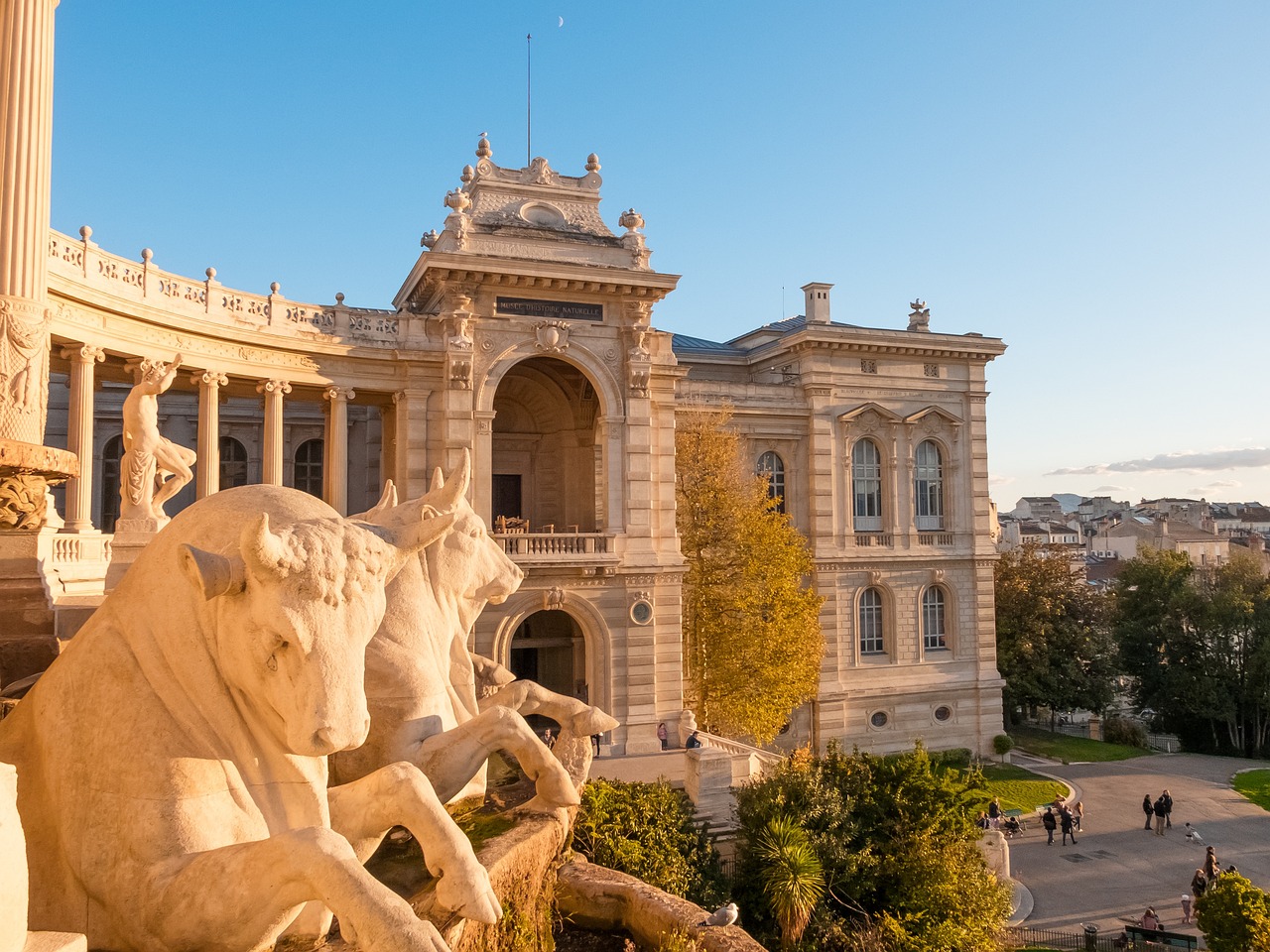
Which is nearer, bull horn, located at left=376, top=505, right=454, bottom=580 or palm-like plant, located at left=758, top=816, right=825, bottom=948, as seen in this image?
bull horn, located at left=376, top=505, right=454, bottom=580

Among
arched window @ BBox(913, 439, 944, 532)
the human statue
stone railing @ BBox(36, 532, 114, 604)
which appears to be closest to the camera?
stone railing @ BBox(36, 532, 114, 604)

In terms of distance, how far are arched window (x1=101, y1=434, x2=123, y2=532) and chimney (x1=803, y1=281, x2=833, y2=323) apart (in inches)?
980

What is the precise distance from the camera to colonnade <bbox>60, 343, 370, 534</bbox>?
784 inches

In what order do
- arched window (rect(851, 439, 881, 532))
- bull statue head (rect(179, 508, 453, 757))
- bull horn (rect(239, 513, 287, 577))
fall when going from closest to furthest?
bull horn (rect(239, 513, 287, 577)) < bull statue head (rect(179, 508, 453, 757)) < arched window (rect(851, 439, 881, 532))

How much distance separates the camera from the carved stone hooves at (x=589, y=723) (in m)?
7.45

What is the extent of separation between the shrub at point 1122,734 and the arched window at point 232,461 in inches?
1446

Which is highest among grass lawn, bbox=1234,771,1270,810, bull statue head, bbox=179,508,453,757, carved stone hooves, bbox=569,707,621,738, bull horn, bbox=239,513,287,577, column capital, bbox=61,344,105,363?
column capital, bbox=61,344,105,363

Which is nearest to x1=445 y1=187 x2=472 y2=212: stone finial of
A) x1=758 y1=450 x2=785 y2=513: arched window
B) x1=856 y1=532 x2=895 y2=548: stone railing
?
x1=758 y1=450 x2=785 y2=513: arched window

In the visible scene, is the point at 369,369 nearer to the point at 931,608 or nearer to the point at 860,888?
the point at 860,888

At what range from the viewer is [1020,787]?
31.2 m

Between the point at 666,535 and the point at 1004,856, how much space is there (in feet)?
38.8

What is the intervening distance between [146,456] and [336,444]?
833 cm

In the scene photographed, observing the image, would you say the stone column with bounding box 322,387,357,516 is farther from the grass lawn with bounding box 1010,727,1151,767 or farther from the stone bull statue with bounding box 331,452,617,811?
the grass lawn with bounding box 1010,727,1151,767

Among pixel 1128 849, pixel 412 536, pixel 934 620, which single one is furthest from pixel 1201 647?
pixel 412 536
